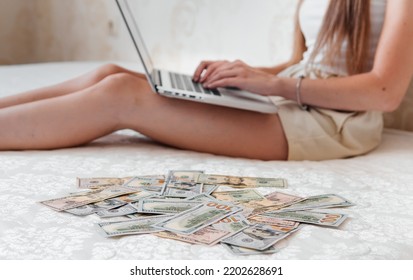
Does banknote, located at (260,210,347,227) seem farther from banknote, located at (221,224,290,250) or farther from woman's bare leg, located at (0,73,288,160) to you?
woman's bare leg, located at (0,73,288,160)

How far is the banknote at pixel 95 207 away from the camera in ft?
3.08

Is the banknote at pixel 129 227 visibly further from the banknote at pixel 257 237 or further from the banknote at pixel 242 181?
the banknote at pixel 242 181

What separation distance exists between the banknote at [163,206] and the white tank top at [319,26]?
0.70 metres

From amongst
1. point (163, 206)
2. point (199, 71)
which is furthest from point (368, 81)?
point (163, 206)

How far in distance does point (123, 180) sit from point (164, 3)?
76.7 inches

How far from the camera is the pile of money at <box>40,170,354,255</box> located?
0.86 metres

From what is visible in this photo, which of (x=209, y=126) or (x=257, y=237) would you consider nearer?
(x=257, y=237)

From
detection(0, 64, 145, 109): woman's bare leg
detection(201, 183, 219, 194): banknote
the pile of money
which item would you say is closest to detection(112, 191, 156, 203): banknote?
the pile of money

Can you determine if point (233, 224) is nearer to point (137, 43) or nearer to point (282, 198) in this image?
point (282, 198)

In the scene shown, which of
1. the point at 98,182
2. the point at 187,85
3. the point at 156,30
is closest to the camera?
the point at 98,182

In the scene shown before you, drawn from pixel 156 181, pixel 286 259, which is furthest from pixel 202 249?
pixel 156 181

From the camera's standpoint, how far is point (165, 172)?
1237 millimetres

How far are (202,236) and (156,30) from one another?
7.43 feet
